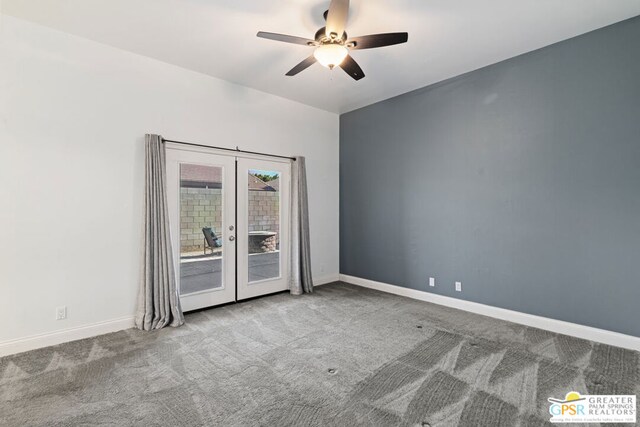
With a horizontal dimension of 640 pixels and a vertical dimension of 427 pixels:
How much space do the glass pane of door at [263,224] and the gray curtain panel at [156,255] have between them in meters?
1.26

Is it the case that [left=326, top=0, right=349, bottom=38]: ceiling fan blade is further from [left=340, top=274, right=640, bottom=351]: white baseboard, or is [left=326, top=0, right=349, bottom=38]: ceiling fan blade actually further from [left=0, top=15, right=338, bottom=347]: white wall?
[left=340, top=274, right=640, bottom=351]: white baseboard

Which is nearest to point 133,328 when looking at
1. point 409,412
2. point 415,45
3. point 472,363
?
point 409,412

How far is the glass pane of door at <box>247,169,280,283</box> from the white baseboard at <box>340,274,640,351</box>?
1852mm

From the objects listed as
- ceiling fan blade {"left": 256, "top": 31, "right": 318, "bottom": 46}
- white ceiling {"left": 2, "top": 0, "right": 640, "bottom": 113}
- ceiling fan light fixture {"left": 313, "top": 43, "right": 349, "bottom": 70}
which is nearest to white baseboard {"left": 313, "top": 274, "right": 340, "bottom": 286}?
white ceiling {"left": 2, "top": 0, "right": 640, "bottom": 113}

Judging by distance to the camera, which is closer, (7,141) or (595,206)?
(7,141)

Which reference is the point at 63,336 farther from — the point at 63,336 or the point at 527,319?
the point at 527,319

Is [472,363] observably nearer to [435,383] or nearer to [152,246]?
[435,383]

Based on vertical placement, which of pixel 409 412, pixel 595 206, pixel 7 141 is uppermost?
pixel 7 141

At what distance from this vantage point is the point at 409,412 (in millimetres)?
2166

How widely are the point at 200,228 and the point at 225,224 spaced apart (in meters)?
0.35

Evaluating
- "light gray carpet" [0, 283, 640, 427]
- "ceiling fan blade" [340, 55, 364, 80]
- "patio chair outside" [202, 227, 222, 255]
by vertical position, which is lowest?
"light gray carpet" [0, 283, 640, 427]

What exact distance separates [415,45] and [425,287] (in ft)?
10.7

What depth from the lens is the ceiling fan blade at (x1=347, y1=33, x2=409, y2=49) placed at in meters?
2.62

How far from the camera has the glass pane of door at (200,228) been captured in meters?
4.15
